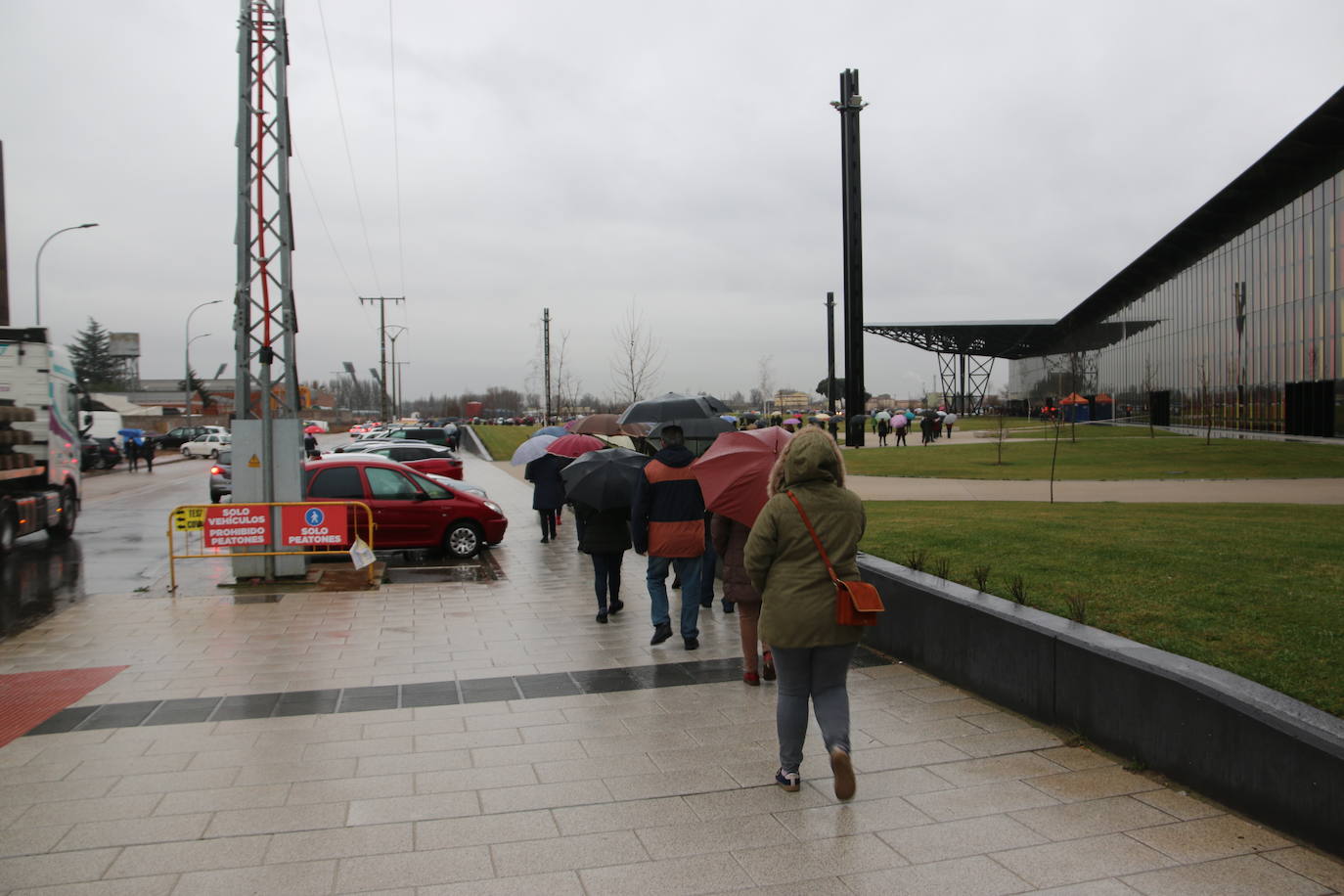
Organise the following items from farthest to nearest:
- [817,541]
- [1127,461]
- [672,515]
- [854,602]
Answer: [1127,461] < [672,515] < [817,541] < [854,602]

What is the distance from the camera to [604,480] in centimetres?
920

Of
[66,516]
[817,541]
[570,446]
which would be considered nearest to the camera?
[817,541]

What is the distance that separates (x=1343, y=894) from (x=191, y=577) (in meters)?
13.0

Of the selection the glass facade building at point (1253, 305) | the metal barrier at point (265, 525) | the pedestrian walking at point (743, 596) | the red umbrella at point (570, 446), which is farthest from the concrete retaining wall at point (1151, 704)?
the glass facade building at point (1253, 305)

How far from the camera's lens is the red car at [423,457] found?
2511 centimetres

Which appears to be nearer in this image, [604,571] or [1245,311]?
[604,571]

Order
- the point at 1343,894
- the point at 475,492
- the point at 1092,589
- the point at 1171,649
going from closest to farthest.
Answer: the point at 1343,894 → the point at 1171,649 → the point at 1092,589 → the point at 475,492

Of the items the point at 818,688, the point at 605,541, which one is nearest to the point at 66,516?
the point at 605,541

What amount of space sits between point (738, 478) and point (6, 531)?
1405 cm

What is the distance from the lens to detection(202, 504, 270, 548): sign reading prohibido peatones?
1221 centimetres

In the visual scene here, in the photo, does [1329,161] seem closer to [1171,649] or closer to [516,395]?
[1171,649]

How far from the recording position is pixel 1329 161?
34.1 m

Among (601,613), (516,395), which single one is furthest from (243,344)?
(516,395)

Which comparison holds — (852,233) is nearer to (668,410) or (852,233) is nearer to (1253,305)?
(1253,305)
